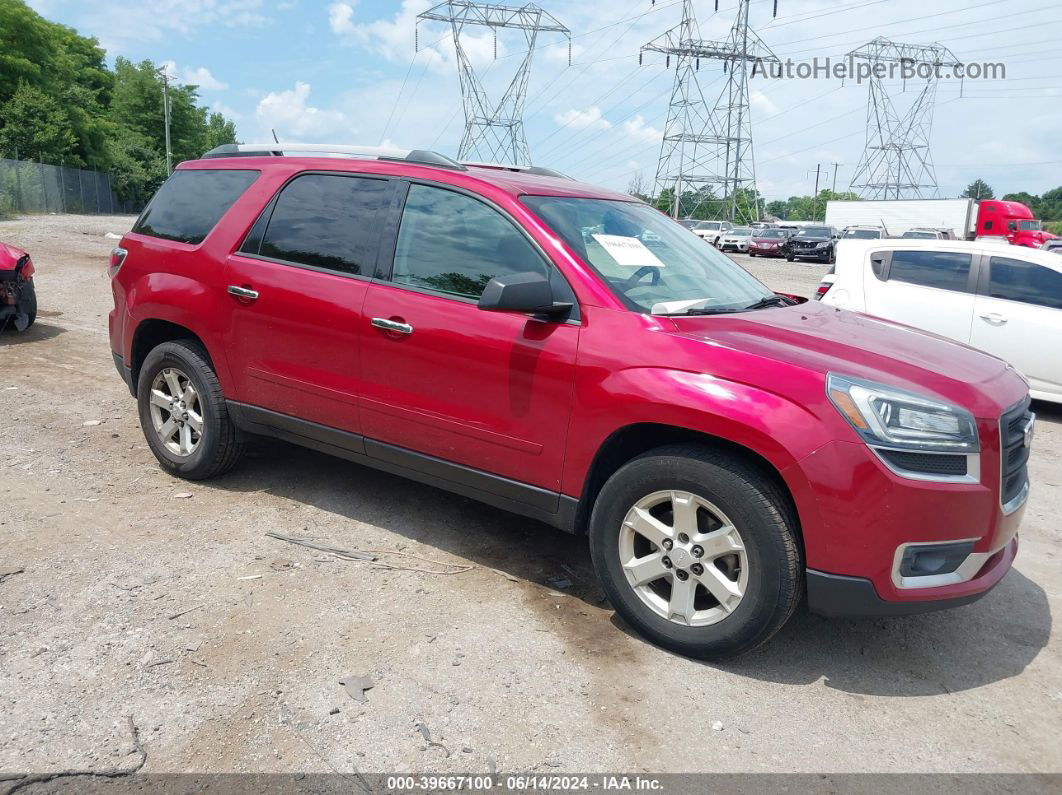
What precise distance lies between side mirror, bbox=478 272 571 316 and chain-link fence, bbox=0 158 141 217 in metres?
34.3

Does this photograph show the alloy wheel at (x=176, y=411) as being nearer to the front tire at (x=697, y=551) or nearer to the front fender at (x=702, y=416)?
the front fender at (x=702, y=416)

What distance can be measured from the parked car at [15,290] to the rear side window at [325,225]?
5.66 metres

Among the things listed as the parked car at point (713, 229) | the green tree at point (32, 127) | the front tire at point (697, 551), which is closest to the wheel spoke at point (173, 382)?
→ the front tire at point (697, 551)

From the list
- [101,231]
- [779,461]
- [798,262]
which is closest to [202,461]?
[779,461]

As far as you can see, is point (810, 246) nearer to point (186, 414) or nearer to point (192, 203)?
point (192, 203)

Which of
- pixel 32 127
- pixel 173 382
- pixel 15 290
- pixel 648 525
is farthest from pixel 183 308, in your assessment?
pixel 32 127

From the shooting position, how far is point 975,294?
842 centimetres

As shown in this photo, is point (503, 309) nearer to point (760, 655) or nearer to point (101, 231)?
point (760, 655)

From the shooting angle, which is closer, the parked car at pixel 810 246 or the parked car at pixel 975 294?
the parked car at pixel 975 294

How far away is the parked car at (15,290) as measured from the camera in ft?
29.2

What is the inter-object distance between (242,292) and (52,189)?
144 feet

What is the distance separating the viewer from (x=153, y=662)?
10.6 feet

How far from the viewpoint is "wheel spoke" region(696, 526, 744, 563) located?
3229mm

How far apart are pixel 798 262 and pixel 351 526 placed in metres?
33.8
